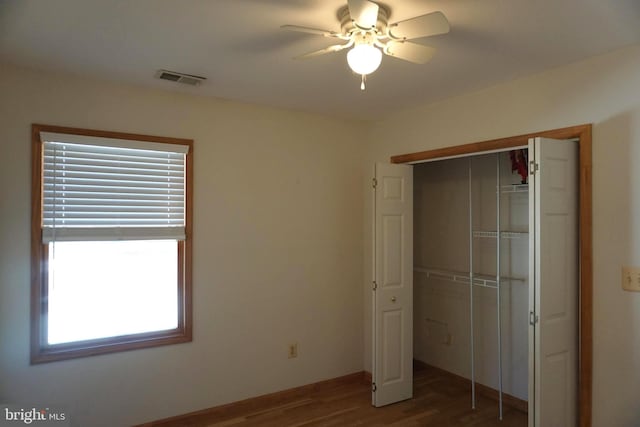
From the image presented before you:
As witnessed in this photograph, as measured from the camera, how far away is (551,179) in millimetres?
2393

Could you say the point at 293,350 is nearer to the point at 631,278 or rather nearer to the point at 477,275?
the point at 477,275

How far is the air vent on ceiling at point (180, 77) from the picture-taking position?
270cm

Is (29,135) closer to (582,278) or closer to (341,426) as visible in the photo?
(341,426)

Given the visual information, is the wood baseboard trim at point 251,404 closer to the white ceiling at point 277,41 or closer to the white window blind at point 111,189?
the white window blind at point 111,189

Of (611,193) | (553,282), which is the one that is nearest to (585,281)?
(553,282)

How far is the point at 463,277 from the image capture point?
3.74 metres

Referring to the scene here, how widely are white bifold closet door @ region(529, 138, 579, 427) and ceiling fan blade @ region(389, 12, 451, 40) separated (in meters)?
1.05

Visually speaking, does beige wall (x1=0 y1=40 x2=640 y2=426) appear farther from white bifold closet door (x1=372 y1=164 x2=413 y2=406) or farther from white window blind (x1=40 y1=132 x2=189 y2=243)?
white bifold closet door (x1=372 y1=164 x2=413 y2=406)

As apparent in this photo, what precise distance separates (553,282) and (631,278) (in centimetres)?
38

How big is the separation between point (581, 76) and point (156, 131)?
289 centimetres

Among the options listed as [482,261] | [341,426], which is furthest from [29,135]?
[482,261]

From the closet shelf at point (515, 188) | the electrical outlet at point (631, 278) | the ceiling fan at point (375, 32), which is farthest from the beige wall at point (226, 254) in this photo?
the electrical outlet at point (631, 278)

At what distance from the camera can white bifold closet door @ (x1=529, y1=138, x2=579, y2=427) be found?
235 centimetres

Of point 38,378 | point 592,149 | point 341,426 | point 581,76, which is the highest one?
point 581,76
